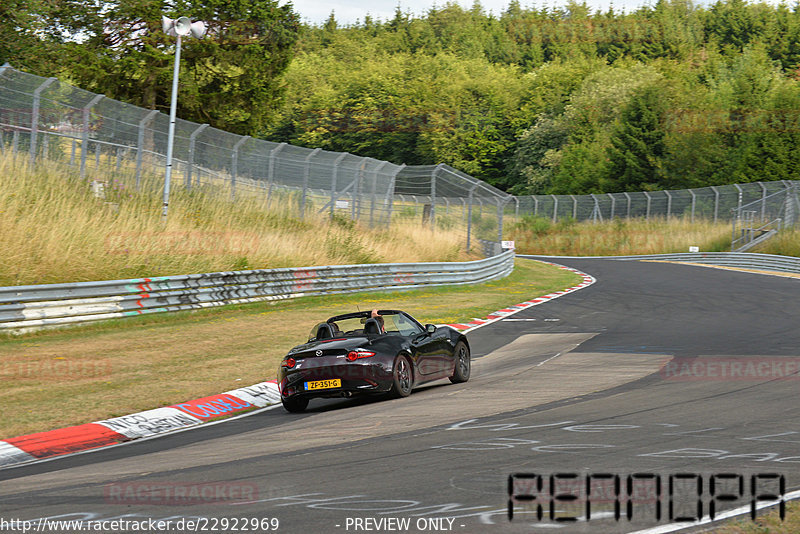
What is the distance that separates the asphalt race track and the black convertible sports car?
0.27 meters

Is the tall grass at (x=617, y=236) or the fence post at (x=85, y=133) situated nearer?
the fence post at (x=85, y=133)

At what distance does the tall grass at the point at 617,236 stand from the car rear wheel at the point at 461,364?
39.4 meters

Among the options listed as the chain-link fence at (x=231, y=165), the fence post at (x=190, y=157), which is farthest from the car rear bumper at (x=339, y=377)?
the fence post at (x=190, y=157)

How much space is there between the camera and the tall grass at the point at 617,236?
165ft

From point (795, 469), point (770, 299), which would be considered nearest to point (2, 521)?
point (795, 469)

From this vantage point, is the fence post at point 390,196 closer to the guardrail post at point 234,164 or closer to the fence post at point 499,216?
the fence post at point 499,216

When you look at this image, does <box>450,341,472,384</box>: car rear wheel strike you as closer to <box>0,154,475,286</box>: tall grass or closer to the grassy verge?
the grassy verge

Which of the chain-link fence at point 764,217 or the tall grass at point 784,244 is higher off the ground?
the chain-link fence at point 764,217

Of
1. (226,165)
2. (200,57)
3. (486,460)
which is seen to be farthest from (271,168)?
(486,460)

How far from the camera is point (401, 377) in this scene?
35.3ft

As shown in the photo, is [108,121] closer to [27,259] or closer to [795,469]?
[27,259]

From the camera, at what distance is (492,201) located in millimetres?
35344

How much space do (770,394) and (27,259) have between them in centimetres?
1320

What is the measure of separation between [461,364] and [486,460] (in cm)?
566
